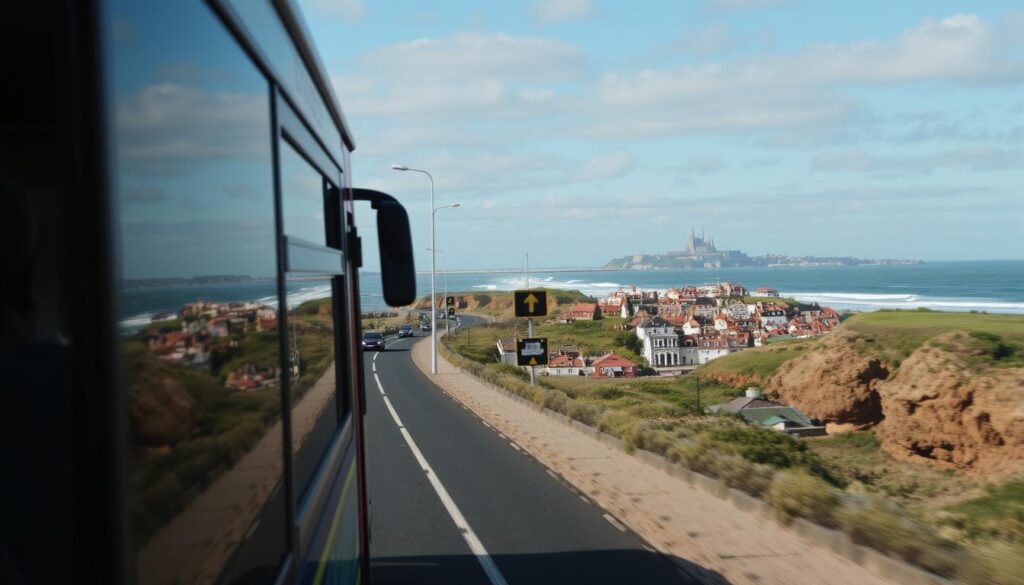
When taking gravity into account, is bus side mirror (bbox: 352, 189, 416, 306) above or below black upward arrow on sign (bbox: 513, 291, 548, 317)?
above

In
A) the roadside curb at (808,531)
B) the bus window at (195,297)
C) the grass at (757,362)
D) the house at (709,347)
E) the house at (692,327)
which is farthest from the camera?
the house at (692,327)

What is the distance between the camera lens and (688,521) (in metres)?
10.3

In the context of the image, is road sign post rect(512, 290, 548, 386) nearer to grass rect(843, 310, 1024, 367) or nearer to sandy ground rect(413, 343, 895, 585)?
sandy ground rect(413, 343, 895, 585)

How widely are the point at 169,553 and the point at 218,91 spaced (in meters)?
0.89

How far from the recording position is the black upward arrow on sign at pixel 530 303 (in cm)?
2350

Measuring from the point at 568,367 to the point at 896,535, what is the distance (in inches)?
2029

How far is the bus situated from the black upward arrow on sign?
68.9 ft

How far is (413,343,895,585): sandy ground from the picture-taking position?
26.3ft

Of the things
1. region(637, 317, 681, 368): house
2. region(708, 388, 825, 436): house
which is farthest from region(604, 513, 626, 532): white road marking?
region(637, 317, 681, 368): house

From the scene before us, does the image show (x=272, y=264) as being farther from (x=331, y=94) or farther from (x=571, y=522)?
(x=571, y=522)

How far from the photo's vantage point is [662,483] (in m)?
12.8

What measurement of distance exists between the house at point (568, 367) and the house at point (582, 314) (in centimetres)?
3741

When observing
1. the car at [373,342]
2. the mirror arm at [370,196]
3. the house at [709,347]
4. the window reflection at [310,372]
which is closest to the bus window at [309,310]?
the window reflection at [310,372]

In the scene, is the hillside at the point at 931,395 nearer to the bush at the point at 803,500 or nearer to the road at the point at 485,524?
the road at the point at 485,524
